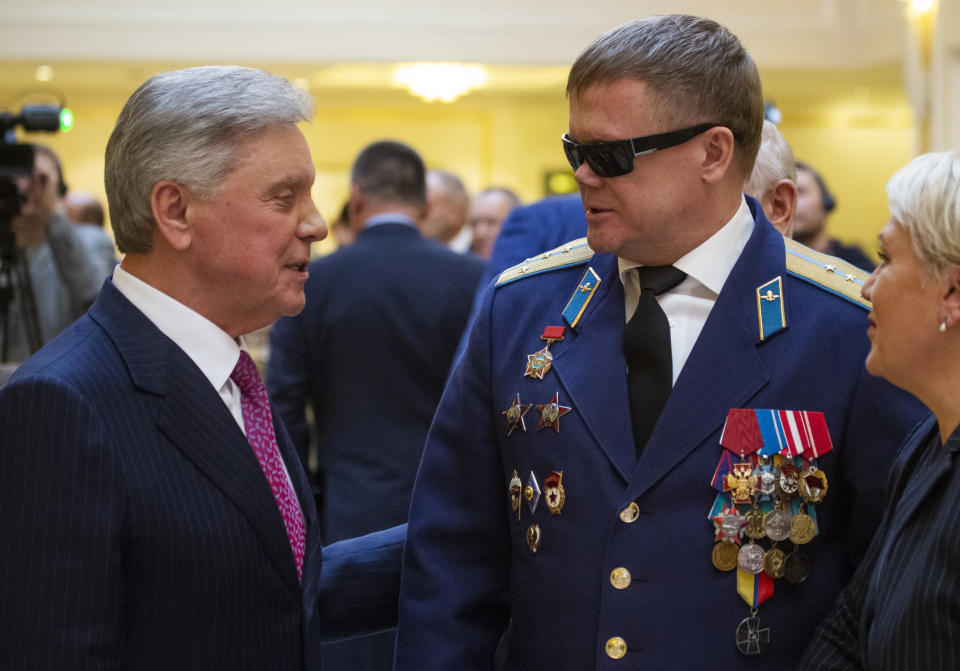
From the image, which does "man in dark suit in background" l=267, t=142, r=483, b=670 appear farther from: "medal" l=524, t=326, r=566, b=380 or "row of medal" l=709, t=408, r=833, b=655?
"row of medal" l=709, t=408, r=833, b=655

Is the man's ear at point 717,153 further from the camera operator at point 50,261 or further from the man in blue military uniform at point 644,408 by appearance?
the camera operator at point 50,261

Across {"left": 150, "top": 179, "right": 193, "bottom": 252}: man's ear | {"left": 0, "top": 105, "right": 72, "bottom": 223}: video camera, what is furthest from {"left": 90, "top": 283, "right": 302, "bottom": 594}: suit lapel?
{"left": 0, "top": 105, "right": 72, "bottom": 223}: video camera

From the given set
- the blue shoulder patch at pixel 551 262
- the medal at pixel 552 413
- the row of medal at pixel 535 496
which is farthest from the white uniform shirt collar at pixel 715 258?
the row of medal at pixel 535 496

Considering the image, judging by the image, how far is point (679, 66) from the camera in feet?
5.25

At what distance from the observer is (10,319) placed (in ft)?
11.5

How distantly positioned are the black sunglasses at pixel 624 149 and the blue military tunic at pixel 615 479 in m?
0.17

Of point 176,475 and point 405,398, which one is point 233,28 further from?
point 176,475

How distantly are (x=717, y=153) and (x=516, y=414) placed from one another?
471 mm

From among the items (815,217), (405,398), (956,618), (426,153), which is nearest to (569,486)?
(956,618)

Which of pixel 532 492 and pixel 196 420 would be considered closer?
pixel 196 420

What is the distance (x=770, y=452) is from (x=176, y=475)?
30.1 inches

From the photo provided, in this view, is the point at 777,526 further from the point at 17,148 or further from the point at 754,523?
the point at 17,148

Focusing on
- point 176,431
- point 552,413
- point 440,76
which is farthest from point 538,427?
point 440,76

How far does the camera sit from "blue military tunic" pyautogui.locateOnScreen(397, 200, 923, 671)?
1.51 metres
